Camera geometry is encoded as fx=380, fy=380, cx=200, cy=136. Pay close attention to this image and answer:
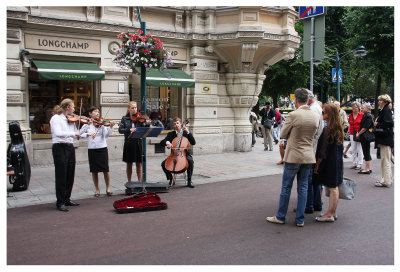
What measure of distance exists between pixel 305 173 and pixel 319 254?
145cm

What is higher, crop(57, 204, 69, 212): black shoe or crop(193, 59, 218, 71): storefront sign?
crop(193, 59, 218, 71): storefront sign

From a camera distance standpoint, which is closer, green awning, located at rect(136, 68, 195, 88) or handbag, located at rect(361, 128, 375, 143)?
handbag, located at rect(361, 128, 375, 143)

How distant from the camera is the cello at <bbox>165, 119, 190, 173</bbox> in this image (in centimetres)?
834

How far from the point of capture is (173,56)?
13.3 meters

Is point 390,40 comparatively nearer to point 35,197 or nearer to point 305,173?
point 305,173

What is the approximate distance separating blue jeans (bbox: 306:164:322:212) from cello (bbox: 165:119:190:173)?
9.55 feet

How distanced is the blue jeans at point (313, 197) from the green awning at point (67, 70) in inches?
283

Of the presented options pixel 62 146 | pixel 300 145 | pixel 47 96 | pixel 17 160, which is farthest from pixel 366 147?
pixel 47 96

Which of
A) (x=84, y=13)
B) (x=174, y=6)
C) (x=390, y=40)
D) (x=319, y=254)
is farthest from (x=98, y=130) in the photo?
(x=390, y=40)

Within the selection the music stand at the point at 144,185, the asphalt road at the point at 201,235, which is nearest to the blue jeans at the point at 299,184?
the asphalt road at the point at 201,235

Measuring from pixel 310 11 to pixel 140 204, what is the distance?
260 inches

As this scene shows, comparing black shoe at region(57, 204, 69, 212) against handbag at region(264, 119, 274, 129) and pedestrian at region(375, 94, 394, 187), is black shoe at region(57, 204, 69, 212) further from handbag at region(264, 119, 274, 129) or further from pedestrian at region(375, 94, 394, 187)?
handbag at region(264, 119, 274, 129)

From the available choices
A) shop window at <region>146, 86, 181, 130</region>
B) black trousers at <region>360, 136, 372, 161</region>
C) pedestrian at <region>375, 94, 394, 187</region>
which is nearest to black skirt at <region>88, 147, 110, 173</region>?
shop window at <region>146, 86, 181, 130</region>

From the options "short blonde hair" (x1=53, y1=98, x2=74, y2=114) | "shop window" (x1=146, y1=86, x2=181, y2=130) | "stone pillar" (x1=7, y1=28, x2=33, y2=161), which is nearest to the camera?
"short blonde hair" (x1=53, y1=98, x2=74, y2=114)
